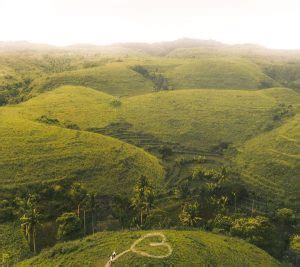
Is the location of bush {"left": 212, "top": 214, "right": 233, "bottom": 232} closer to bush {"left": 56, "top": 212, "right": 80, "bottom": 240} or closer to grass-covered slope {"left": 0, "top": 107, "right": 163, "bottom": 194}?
grass-covered slope {"left": 0, "top": 107, "right": 163, "bottom": 194}

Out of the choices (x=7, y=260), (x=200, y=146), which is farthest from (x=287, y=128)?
(x=7, y=260)

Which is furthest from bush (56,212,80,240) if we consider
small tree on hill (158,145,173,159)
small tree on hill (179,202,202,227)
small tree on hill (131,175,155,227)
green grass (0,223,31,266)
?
small tree on hill (158,145,173,159)

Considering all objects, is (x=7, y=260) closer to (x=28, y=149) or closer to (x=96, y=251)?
(x=96, y=251)

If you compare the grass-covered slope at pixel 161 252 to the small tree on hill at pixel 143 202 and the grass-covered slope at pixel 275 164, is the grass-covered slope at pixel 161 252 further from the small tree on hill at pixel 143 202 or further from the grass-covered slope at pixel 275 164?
the grass-covered slope at pixel 275 164

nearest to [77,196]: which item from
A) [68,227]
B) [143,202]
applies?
[68,227]

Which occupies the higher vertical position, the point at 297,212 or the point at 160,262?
the point at 160,262
